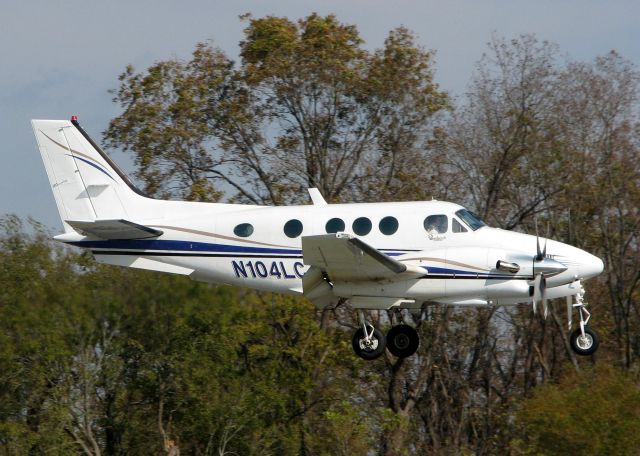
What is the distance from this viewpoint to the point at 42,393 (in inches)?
1082

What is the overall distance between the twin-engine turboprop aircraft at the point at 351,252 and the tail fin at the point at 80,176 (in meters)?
0.04

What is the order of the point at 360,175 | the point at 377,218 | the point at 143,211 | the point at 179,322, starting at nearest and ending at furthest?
1. the point at 377,218
2. the point at 143,211
3. the point at 179,322
4. the point at 360,175

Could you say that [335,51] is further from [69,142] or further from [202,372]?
[69,142]

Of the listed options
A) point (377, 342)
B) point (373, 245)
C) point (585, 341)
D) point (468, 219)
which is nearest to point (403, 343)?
point (377, 342)

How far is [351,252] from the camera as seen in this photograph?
18219mm

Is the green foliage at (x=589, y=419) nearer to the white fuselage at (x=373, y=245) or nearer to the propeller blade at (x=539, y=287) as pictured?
the white fuselage at (x=373, y=245)

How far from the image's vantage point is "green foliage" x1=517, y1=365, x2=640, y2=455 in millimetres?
26859

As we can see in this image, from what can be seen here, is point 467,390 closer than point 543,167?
No

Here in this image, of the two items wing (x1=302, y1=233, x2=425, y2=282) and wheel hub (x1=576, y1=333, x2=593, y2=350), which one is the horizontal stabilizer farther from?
wheel hub (x1=576, y1=333, x2=593, y2=350)

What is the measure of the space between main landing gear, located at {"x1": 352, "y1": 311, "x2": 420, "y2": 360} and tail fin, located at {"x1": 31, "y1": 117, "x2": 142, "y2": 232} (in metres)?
4.88

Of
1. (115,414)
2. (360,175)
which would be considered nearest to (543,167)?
(360,175)

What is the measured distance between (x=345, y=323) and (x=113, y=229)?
13.1 m

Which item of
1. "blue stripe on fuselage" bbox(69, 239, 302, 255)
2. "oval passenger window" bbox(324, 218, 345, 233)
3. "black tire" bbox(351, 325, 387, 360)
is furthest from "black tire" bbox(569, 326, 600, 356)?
"blue stripe on fuselage" bbox(69, 239, 302, 255)

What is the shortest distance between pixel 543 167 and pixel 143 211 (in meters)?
15.0
